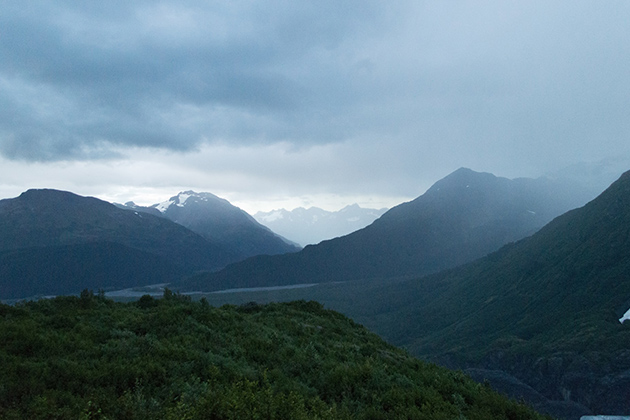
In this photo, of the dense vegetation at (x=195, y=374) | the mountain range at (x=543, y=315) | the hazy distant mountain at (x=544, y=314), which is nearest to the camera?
the dense vegetation at (x=195, y=374)

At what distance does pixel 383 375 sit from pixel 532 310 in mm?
104534

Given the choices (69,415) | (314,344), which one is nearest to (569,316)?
(314,344)

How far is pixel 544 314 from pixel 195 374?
344 feet

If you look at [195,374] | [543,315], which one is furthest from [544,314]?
Result: [195,374]

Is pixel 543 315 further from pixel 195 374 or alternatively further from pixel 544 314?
pixel 195 374

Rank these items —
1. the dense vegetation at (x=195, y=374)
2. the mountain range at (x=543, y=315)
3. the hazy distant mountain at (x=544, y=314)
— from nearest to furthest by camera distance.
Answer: the dense vegetation at (x=195, y=374) → the mountain range at (x=543, y=315) → the hazy distant mountain at (x=544, y=314)

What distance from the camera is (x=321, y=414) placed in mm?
9828

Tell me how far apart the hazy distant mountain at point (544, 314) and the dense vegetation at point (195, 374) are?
5909 cm

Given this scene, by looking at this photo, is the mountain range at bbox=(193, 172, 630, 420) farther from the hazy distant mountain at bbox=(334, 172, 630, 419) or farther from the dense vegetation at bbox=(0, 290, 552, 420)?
the dense vegetation at bbox=(0, 290, 552, 420)

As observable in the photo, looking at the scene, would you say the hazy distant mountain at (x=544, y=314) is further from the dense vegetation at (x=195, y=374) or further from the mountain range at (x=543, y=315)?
the dense vegetation at (x=195, y=374)

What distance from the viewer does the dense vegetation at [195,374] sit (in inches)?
384

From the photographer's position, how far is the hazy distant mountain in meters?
62.7

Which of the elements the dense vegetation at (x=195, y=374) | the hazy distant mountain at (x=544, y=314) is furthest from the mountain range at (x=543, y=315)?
the dense vegetation at (x=195, y=374)

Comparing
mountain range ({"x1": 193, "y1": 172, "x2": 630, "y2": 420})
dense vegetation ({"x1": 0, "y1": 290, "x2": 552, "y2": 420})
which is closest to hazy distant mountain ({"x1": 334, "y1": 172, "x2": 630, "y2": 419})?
mountain range ({"x1": 193, "y1": 172, "x2": 630, "y2": 420})
